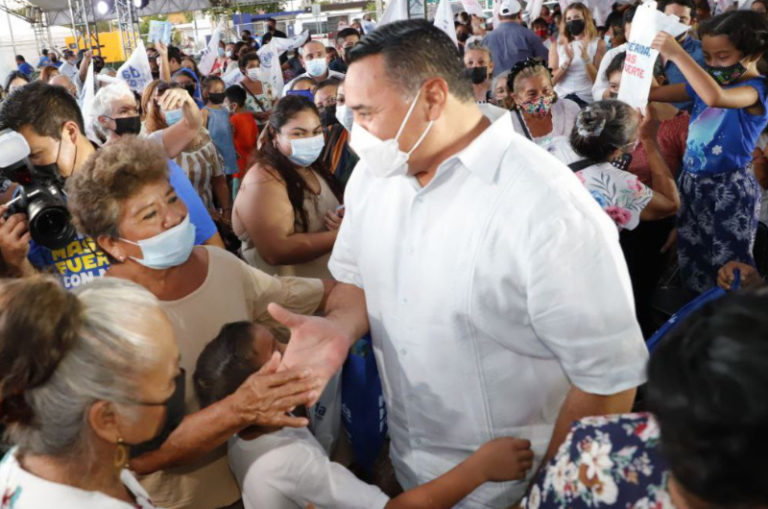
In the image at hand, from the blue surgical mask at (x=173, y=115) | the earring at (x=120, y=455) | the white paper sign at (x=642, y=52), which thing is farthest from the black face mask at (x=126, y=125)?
the white paper sign at (x=642, y=52)

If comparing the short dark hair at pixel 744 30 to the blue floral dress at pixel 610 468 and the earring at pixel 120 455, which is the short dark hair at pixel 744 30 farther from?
the earring at pixel 120 455

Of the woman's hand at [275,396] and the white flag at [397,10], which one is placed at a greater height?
the white flag at [397,10]

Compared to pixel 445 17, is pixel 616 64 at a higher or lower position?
lower


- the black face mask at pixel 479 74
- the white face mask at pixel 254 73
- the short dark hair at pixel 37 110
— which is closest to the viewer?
the short dark hair at pixel 37 110

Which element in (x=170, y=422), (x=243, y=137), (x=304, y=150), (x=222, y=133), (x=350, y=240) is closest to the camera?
(x=170, y=422)

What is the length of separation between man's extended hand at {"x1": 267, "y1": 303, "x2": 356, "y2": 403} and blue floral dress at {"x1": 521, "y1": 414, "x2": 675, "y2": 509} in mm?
645

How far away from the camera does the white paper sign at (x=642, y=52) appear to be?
321 cm

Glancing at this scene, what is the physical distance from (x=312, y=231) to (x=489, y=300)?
166 centimetres

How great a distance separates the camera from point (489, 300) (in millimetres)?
1468

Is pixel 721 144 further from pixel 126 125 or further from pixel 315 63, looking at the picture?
pixel 315 63

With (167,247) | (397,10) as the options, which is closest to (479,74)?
(397,10)

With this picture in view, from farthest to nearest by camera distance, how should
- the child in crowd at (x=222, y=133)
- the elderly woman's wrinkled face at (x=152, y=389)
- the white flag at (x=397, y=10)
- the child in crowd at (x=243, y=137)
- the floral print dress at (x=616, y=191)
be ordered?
1. the child in crowd at (x=243, y=137)
2. the child in crowd at (x=222, y=133)
3. the white flag at (x=397, y=10)
4. the floral print dress at (x=616, y=191)
5. the elderly woman's wrinkled face at (x=152, y=389)

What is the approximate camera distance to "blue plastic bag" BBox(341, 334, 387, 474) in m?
2.27

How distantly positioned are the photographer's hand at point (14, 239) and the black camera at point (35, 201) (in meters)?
0.03
